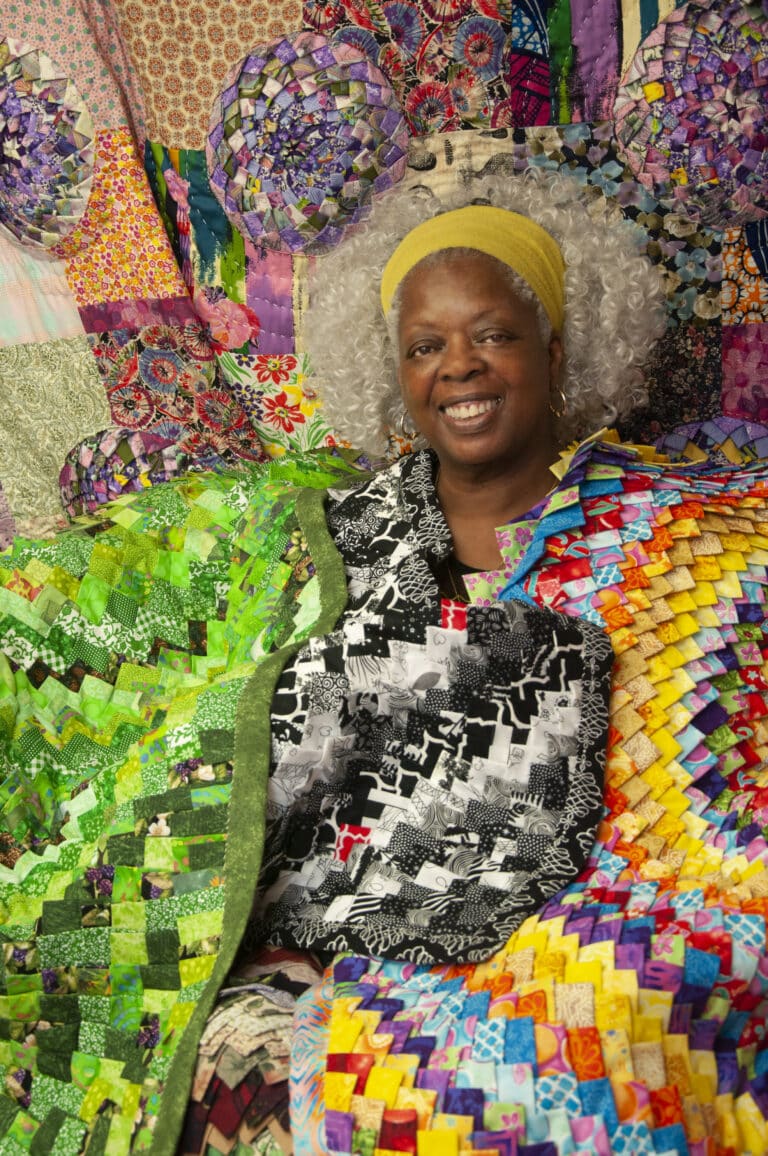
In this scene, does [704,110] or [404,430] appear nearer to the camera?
[704,110]

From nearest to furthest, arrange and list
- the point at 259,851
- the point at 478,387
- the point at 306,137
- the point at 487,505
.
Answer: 1. the point at 259,851
2. the point at 478,387
3. the point at 487,505
4. the point at 306,137

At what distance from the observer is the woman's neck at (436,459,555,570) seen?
77.6 inches

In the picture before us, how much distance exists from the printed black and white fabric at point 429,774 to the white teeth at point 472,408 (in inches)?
15.7

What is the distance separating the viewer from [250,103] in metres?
2.26

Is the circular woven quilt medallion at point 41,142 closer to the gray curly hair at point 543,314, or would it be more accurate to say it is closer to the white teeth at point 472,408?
the gray curly hair at point 543,314

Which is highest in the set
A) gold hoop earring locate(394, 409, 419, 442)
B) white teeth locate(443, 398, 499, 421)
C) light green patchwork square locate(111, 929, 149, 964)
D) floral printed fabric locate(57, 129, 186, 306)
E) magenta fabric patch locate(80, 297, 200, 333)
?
floral printed fabric locate(57, 129, 186, 306)

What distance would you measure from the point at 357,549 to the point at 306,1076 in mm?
883

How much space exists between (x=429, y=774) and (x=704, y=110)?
1340mm

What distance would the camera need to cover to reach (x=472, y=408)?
1.89 metres

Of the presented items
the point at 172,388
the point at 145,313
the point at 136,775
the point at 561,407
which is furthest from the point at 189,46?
the point at 136,775

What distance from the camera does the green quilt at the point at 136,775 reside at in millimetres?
1503

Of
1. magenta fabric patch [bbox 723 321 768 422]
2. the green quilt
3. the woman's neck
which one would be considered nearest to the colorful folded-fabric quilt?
the woman's neck

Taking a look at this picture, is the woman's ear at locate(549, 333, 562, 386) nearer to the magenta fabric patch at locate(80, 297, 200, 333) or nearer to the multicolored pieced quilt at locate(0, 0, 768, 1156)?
the multicolored pieced quilt at locate(0, 0, 768, 1156)

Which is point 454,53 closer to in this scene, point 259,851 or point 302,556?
point 302,556
